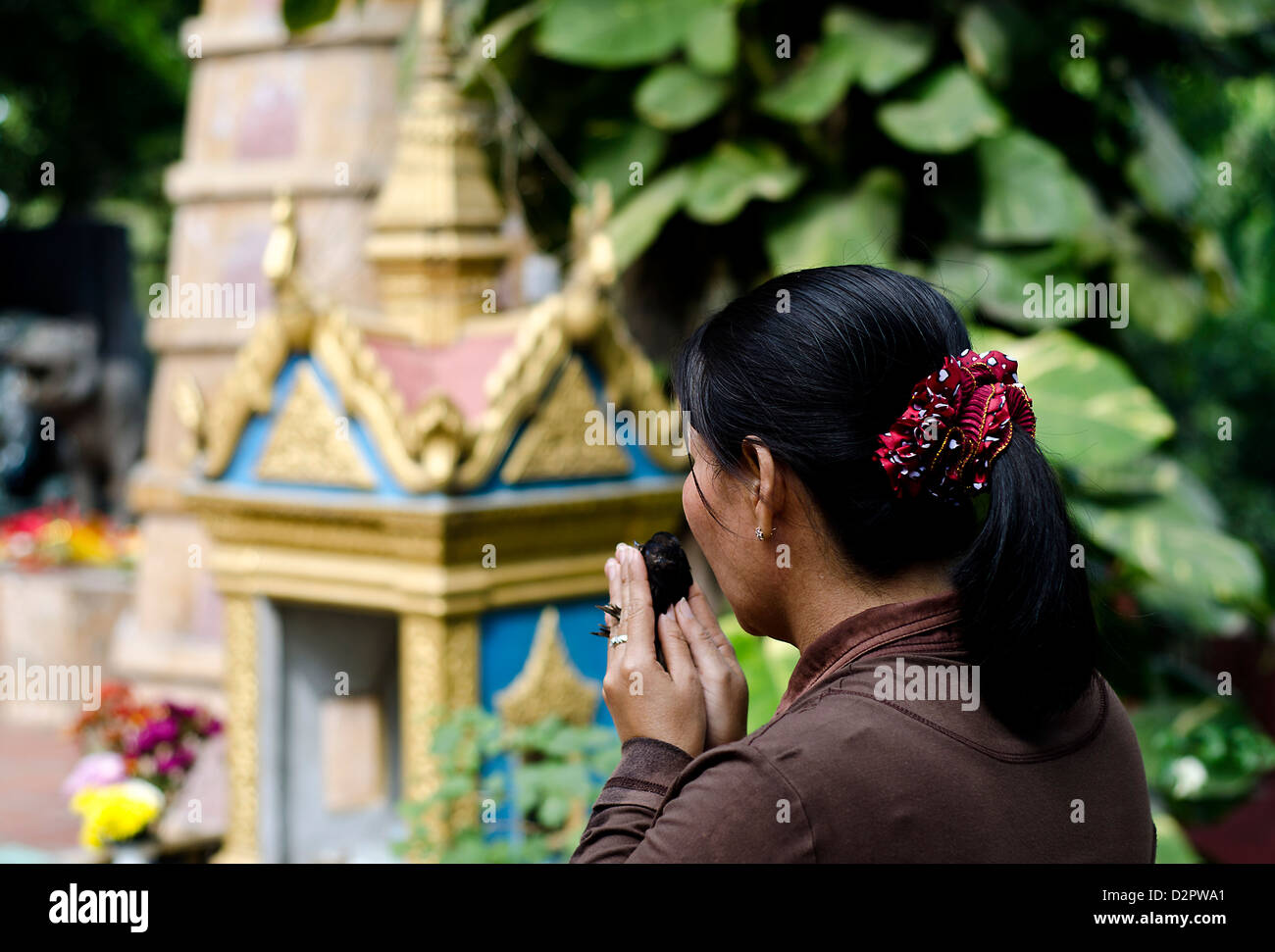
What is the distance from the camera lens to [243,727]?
3.01 meters

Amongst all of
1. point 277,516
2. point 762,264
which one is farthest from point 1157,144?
point 277,516

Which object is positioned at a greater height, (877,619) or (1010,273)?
(1010,273)

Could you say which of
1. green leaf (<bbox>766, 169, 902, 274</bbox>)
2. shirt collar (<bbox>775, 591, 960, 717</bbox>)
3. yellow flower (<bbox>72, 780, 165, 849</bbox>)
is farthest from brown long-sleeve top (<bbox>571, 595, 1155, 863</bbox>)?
yellow flower (<bbox>72, 780, 165, 849</bbox>)

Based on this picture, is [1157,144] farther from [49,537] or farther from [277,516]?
[49,537]

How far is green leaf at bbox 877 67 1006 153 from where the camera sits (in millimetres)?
3402

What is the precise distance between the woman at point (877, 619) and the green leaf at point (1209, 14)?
2.84 metres

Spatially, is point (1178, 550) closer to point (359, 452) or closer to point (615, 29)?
point (615, 29)

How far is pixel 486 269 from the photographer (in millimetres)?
3068

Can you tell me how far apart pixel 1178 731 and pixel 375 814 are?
2.02 meters

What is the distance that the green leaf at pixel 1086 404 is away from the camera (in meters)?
3.09

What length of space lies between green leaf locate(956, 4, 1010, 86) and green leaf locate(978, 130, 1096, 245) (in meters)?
0.16

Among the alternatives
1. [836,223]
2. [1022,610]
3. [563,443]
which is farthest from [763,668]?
[1022,610]

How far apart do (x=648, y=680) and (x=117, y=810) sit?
2.39m

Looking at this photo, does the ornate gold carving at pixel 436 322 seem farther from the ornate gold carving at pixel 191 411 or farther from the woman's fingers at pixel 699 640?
the woman's fingers at pixel 699 640
